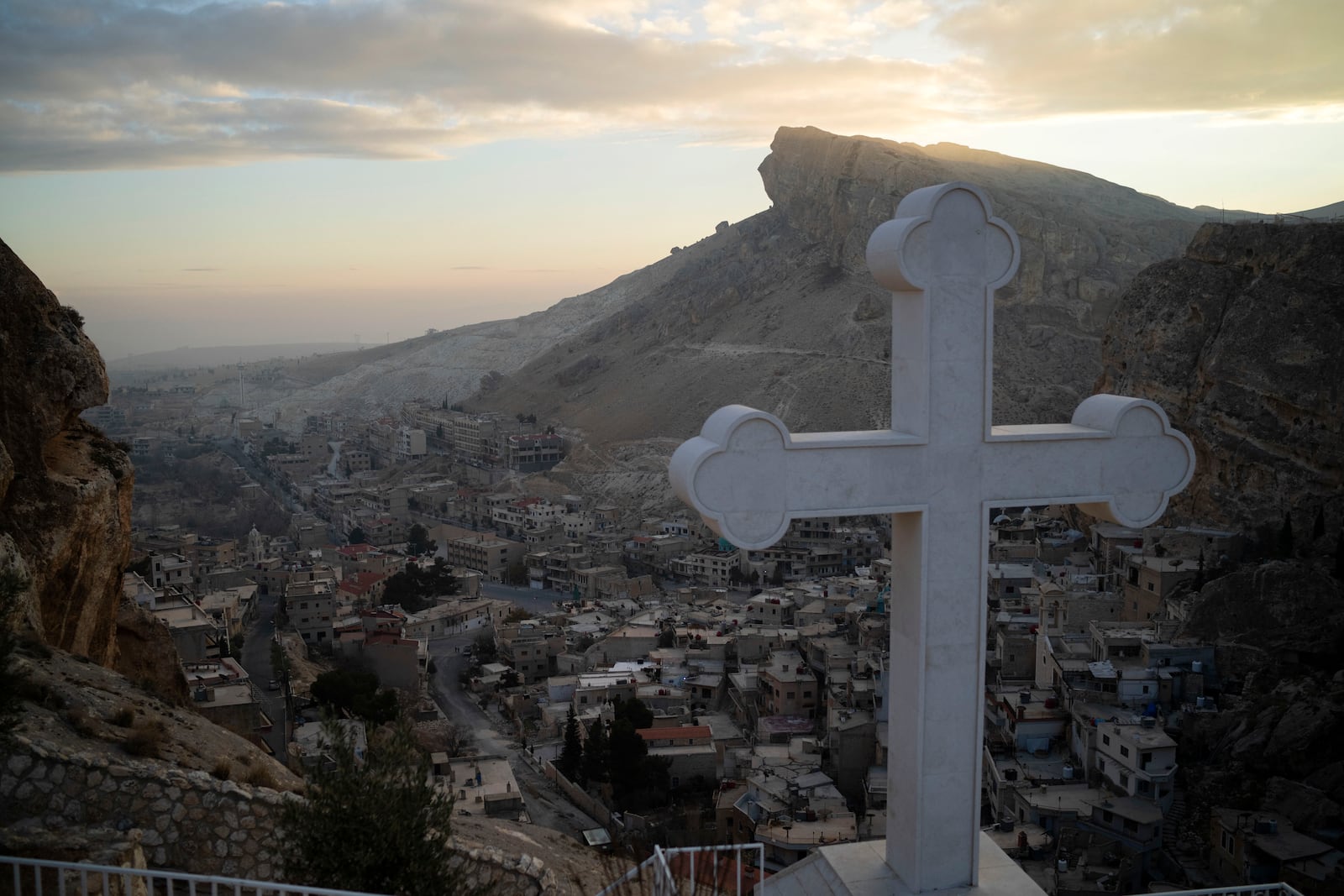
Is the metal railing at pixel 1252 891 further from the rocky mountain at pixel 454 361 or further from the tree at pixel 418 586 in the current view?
the rocky mountain at pixel 454 361

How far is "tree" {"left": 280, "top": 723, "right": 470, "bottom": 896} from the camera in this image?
3.94 m

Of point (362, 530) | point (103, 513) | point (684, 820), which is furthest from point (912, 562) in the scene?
point (362, 530)

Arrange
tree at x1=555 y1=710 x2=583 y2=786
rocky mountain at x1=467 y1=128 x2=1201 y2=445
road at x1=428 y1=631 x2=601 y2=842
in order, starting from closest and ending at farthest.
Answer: road at x1=428 y1=631 x2=601 y2=842, tree at x1=555 y1=710 x2=583 y2=786, rocky mountain at x1=467 y1=128 x2=1201 y2=445

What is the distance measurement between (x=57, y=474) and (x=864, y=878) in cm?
822

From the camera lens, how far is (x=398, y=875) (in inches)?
158

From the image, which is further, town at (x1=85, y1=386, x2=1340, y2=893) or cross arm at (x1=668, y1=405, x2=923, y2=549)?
town at (x1=85, y1=386, x2=1340, y2=893)

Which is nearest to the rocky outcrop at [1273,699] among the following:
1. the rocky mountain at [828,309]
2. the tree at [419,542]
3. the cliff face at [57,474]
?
the cliff face at [57,474]

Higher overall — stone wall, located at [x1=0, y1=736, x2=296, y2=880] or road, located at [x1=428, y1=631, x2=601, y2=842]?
stone wall, located at [x1=0, y1=736, x2=296, y2=880]

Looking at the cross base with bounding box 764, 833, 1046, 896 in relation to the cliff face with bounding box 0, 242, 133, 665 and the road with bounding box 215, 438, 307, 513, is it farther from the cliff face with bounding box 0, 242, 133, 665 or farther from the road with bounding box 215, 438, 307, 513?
the road with bounding box 215, 438, 307, 513

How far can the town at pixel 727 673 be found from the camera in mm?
15312

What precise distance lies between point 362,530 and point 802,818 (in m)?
37.3

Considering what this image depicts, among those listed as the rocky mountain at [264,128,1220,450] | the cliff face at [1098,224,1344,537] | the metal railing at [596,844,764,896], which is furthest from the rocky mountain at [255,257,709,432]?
the metal railing at [596,844,764,896]

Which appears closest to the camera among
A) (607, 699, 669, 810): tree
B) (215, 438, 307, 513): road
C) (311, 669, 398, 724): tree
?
(311, 669, 398, 724): tree

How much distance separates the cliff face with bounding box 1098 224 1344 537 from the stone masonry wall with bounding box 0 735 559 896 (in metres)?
27.4
